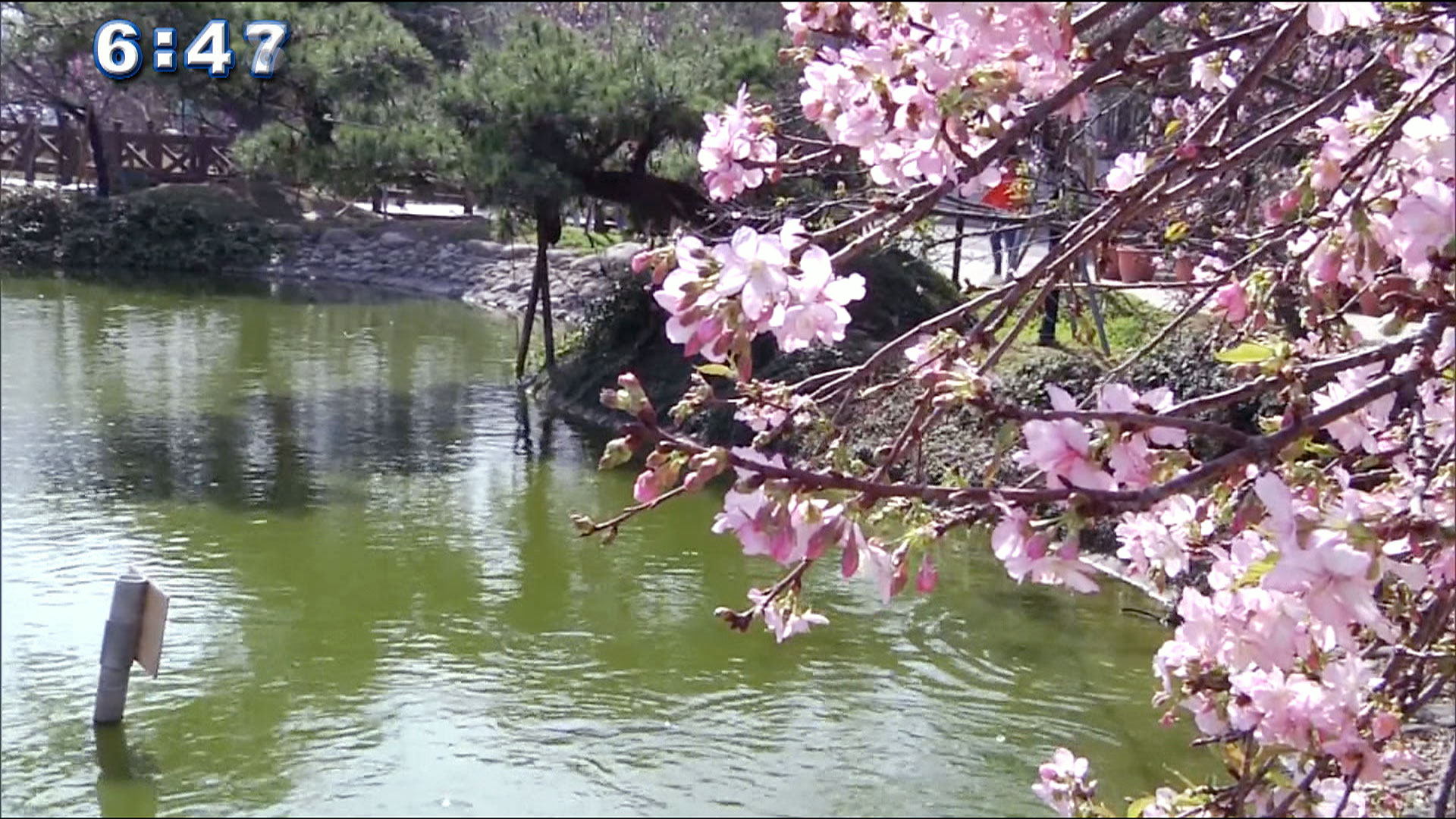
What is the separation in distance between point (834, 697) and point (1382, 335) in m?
2.08

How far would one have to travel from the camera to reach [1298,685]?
1211 millimetres

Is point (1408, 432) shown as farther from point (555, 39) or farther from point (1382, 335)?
point (555, 39)

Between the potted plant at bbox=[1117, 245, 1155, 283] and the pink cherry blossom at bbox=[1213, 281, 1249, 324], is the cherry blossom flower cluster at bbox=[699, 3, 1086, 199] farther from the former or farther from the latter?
the potted plant at bbox=[1117, 245, 1155, 283]

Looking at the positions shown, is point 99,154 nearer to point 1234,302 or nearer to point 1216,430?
point 1234,302

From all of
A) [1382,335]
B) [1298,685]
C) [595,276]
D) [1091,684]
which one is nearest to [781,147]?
[1382,335]

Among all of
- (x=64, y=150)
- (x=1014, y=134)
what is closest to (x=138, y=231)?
(x=64, y=150)

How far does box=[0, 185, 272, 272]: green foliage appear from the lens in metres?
4.44

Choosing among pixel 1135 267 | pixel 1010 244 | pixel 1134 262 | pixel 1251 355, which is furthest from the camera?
pixel 1010 244

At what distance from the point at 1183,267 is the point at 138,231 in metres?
6.65

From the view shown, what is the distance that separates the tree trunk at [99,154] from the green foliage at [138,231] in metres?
0.13

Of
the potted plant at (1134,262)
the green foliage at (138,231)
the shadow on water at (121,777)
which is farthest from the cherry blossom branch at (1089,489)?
the green foliage at (138,231)

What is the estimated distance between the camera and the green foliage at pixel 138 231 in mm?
4438

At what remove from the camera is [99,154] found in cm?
820

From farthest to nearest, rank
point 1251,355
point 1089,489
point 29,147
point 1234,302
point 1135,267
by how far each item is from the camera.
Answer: point 29,147, point 1135,267, point 1234,302, point 1251,355, point 1089,489
